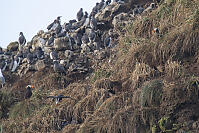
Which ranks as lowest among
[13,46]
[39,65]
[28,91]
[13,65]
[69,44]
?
[28,91]

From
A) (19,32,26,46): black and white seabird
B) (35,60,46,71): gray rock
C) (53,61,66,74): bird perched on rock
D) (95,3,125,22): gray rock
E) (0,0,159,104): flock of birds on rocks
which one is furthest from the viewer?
(19,32,26,46): black and white seabird

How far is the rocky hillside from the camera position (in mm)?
12703

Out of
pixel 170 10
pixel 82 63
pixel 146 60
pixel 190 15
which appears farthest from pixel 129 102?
pixel 82 63

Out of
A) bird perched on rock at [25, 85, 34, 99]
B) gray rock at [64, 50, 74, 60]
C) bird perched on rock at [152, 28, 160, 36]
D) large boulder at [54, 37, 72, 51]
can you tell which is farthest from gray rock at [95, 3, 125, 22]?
bird perched on rock at [152, 28, 160, 36]

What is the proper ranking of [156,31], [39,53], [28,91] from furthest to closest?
[39,53] → [28,91] → [156,31]

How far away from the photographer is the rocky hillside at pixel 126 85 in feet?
41.7

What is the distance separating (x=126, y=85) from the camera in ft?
49.4

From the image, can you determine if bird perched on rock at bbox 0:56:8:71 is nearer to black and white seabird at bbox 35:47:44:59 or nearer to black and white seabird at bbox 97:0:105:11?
black and white seabird at bbox 35:47:44:59

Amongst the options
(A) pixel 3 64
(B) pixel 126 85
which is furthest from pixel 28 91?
(A) pixel 3 64

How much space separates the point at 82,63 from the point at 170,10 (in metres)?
3.54

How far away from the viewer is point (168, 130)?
479 inches

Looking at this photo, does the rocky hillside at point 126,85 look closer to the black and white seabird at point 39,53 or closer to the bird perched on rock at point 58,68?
the bird perched on rock at point 58,68

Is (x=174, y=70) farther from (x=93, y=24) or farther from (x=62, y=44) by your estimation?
(x=93, y=24)

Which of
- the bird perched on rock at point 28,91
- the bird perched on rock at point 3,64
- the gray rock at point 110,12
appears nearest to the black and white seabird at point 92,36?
the gray rock at point 110,12
